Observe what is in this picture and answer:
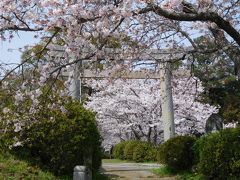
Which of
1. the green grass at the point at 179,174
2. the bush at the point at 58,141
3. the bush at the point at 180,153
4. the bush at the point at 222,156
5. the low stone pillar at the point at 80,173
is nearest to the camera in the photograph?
the low stone pillar at the point at 80,173

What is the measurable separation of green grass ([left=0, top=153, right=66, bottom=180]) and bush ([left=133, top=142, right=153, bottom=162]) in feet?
42.2

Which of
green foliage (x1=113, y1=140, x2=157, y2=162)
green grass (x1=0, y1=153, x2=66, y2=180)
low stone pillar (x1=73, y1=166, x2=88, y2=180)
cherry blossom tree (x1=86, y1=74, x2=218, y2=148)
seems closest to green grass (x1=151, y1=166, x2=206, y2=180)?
green grass (x1=0, y1=153, x2=66, y2=180)

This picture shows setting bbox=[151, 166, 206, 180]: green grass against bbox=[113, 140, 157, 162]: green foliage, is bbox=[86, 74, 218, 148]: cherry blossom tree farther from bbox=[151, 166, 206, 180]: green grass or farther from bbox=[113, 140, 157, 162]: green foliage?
bbox=[151, 166, 206, 180]: green grass

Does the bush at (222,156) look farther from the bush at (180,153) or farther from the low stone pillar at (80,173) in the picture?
the low stone pillar at (80,173)

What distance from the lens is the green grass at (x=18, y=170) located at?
7.40 m

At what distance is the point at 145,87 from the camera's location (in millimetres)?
24438

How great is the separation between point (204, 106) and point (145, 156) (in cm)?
601

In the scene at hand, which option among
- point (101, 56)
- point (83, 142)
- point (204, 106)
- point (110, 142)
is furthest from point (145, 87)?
point (101, 56)

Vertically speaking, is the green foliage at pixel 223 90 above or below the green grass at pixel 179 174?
above

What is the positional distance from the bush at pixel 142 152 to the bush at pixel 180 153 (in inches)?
334

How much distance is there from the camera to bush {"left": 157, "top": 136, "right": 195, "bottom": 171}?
470 inches

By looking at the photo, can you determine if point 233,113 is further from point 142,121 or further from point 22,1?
point 22,1

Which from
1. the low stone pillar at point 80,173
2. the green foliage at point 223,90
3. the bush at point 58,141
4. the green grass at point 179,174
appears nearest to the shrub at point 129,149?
the green foliage at point 223,90

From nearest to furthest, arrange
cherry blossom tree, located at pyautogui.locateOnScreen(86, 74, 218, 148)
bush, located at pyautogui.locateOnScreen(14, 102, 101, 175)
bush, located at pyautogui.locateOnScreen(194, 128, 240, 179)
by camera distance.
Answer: bush, located at pyautogui.locateOnScreen(194, 128, 240, 179), bush, located at pyautogui.locateOnScreen(14, 102, 101, 175), cherry blossom tree, located at pyautogui.locateOnScreen(86, 74, 218, 148)
